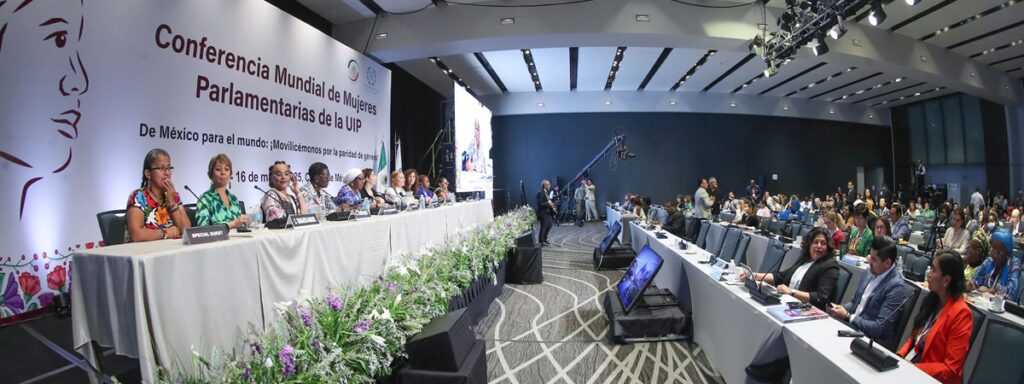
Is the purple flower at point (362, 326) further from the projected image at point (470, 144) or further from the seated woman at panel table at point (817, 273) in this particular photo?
the projected image at point (470, 144)

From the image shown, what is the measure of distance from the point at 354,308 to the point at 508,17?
582cm

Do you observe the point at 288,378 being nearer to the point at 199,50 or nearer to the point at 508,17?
the point at 199,50

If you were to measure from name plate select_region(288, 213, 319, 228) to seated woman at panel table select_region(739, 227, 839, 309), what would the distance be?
2.58m

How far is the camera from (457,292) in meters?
3.10

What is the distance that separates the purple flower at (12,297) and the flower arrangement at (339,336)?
223 cm

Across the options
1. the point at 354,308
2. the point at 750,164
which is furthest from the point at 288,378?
the point at 750,164

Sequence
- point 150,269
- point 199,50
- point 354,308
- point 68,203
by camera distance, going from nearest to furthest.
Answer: point 150,269, point 354,308, point 68,203, point 199,50

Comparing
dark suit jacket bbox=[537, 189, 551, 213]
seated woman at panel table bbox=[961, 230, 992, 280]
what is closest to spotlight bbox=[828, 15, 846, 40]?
seated woman at panel table bbox=[961, 230, 992, 280]

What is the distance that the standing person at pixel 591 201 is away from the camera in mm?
14109

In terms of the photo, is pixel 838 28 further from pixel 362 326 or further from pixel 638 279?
pixel 362 326

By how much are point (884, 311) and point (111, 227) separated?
13.5 feet

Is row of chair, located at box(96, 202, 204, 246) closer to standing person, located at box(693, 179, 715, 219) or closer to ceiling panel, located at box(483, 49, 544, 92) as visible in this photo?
ceiling panel, located at box(483, 49, 544, 92)

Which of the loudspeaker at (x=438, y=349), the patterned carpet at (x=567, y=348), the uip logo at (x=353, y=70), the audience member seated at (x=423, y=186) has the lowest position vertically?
the patterned carpet at (x=567, y=348)

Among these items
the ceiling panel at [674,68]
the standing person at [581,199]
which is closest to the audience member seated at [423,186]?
the ceiling panel at [674,68]
